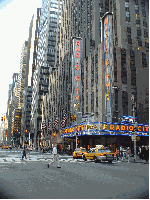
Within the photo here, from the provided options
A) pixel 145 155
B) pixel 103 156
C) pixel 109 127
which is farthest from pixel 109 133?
pixel 103 156

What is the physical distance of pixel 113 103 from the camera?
49031 millimetres

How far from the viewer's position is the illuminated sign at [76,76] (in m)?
60.2

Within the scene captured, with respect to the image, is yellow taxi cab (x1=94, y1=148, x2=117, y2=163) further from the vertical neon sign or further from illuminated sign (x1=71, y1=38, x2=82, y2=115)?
illuminated sign (x1=71, y1=38, x2=82, y2=115)

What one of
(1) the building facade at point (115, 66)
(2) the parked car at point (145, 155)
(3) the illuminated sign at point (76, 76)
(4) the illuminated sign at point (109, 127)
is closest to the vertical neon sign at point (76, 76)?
(3) the illuminated sign at point (76, 76)

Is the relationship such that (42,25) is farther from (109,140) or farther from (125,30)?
(109,140)

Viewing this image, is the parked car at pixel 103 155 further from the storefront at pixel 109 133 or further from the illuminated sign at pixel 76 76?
the illuminated sign at pixel 76 76

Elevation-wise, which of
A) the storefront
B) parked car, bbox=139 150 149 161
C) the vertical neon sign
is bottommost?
parked car, bbox=139 150 149 161

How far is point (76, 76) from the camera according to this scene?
61469 millimetres

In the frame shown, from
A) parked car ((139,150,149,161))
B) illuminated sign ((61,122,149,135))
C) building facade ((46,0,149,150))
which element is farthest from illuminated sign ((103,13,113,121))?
parked car ((139,150,149,161))

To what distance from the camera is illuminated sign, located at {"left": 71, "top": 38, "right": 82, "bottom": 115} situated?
198 feet

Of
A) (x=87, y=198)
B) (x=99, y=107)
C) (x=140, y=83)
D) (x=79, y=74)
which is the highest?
(x=79, y=74)

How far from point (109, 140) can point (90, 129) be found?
675cm

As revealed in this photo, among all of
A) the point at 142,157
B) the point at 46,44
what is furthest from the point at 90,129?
the point at 46,44

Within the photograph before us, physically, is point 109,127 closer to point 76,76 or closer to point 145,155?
point 145,155
